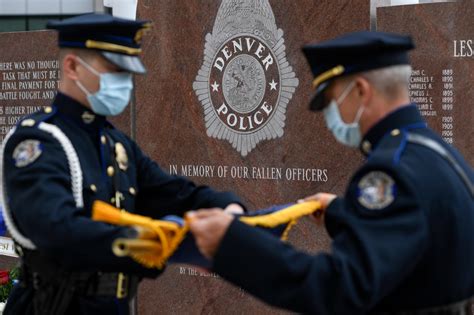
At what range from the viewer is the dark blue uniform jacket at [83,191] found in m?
3.33

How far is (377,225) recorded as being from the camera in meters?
2.75

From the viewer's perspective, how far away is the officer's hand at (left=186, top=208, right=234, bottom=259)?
2893mm

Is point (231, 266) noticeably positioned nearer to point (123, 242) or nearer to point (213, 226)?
point (213, 226)

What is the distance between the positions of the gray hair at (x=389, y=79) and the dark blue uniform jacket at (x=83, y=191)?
3.24ft

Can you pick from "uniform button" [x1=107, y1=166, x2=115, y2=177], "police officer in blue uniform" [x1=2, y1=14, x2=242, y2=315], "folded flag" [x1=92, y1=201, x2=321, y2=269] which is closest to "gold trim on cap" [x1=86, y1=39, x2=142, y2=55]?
"police officer in blue uniform" [x1=2, y1=14, x2=242, y2=315]

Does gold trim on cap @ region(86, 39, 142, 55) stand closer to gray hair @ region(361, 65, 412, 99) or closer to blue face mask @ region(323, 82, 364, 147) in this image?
blue face mask @ region(323, 82, 364, 147)

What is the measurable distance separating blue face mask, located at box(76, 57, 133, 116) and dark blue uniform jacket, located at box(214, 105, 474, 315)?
42.6 inches

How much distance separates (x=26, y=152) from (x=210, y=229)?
982 millimetres

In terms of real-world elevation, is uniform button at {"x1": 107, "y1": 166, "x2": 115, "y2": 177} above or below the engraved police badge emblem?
below

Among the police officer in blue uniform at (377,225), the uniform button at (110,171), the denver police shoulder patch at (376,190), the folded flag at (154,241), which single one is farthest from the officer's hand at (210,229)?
the uniform button at (110,171)

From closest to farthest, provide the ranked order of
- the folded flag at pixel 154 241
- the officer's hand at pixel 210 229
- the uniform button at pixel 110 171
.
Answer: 1. the officer's hand at pixel 210 229
2. the folded flag at pixel 154 241
3. the uniform button at pixel 110 171

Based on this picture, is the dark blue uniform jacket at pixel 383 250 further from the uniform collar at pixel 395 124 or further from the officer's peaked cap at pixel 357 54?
the officer's peaked cap at pixel 357 54

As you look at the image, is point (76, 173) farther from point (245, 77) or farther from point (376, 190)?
point (245, 77)

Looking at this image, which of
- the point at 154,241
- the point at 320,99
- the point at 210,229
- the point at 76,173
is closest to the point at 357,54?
the point at 320,99
